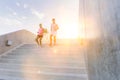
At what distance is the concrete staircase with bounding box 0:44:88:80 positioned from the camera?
569cm

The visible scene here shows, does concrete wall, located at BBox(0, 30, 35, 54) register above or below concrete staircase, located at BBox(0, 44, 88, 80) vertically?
above

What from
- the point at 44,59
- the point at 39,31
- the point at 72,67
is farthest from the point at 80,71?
the point at 39,31

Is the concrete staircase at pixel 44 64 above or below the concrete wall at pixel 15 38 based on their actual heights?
below

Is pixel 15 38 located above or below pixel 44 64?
above

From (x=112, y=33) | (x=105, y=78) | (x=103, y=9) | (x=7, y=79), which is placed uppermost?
(x=103, y=9)

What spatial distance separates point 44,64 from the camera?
22.5 ft

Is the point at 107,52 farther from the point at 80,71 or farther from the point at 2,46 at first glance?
the point at 2,46

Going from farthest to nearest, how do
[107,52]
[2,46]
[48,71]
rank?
[2,46] → [48,71] → [107,52]

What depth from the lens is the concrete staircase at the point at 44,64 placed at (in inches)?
224

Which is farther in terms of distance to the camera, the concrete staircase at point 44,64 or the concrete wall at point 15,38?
the concrete wall at point 15,38

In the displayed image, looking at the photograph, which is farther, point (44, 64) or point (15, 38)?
point (15, 38)

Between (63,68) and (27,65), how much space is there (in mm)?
1421

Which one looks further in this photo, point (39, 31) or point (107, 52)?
point (39, 31)

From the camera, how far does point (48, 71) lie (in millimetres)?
6094
